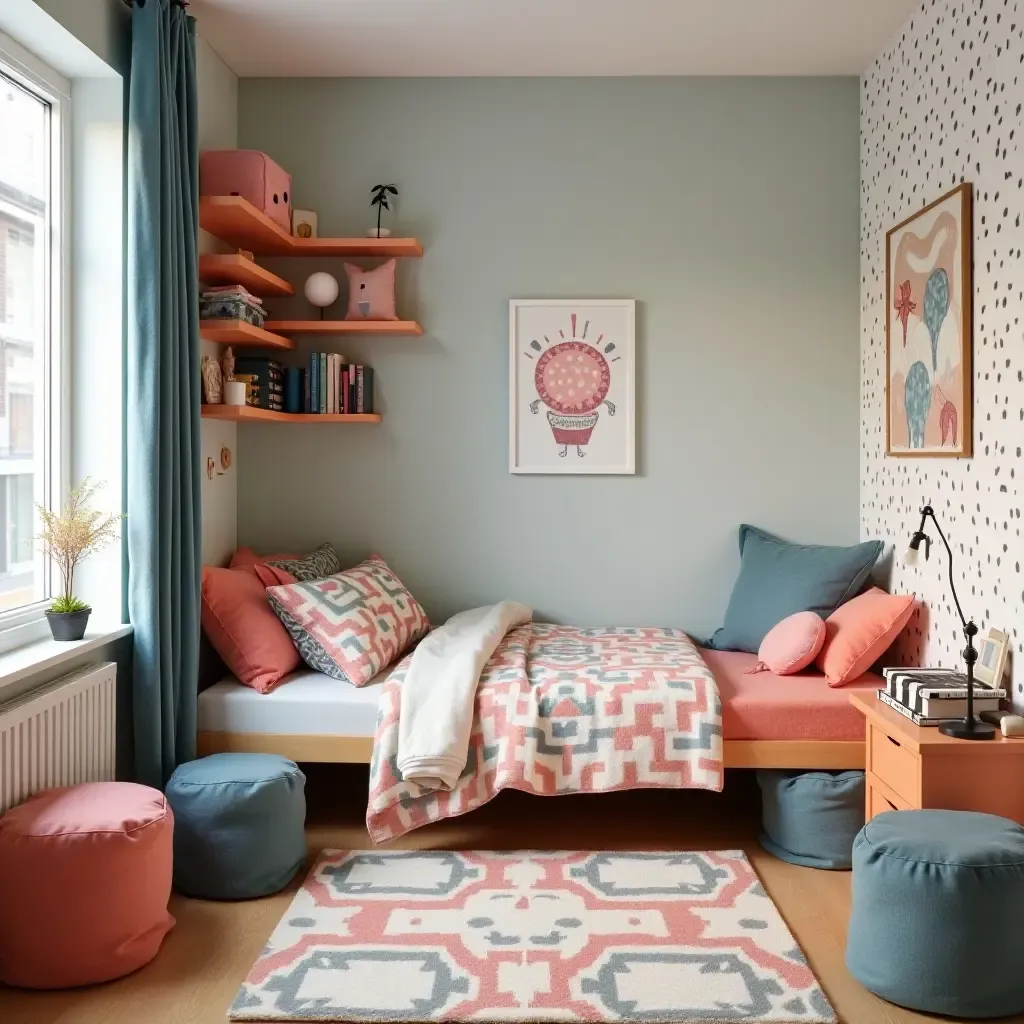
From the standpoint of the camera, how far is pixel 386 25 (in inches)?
138

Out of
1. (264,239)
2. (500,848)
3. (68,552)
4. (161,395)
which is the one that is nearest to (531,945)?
(500,848)

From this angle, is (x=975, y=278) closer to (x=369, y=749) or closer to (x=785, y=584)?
(x=785, y=584)

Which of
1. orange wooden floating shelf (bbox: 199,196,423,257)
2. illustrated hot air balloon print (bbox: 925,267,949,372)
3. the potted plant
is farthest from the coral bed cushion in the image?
orange wooden floating shelf (bbox: 199,196,423,257)

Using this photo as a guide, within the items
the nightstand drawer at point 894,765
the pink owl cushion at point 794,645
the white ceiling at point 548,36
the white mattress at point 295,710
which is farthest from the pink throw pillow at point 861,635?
the white ceiling at point 548,36

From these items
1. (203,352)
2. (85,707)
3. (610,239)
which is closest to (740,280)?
(610,239)

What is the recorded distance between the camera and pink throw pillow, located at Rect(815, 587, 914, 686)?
3273mm

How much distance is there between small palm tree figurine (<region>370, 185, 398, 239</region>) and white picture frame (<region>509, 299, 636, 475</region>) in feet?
1.89

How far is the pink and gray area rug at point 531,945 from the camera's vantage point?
2.26 meters

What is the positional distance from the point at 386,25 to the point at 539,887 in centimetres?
281

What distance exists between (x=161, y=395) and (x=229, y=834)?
1.26 meters

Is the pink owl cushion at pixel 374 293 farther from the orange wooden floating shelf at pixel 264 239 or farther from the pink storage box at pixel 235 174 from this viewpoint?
the pink storage box at pixel 235 174

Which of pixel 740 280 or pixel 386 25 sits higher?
pixel 386 25

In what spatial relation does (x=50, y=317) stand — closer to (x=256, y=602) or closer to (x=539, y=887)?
(x=256, y=602)

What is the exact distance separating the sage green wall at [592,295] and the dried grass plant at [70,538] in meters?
1.15
